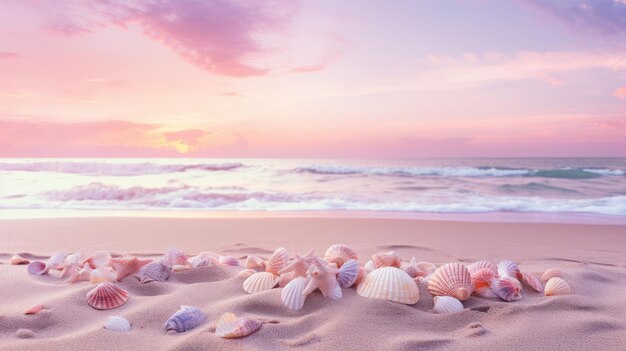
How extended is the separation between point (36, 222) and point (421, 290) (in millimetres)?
6118

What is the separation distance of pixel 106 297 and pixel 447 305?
1735 millimetres

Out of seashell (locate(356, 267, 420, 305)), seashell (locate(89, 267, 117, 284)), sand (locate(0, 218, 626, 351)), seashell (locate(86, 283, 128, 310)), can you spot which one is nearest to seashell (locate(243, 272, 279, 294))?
sand (locate(0, 218, 626, 351))

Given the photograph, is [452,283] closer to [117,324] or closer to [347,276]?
[347,276]

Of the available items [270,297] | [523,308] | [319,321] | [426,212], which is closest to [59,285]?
[270,297]

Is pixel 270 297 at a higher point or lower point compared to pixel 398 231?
higher

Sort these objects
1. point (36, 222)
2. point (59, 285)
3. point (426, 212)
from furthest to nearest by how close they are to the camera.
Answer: point (426, 212) → point (36, 222) → point (59, 285)

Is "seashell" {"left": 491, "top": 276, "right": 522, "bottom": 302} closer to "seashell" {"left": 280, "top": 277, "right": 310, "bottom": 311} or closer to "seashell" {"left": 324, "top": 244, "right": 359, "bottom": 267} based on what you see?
"seashell" {"left": 324, "top": 244, "right": 359, "bottom": 267}

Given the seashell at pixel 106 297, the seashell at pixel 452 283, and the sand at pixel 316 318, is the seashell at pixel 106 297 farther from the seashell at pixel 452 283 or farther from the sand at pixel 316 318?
the seashell at pixel 452 283

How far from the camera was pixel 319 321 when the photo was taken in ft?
6.77

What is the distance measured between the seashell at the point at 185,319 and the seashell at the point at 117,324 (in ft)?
0.58

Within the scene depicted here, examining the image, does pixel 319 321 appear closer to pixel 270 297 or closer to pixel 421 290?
pixel 270 297

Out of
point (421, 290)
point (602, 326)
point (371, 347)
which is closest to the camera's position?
point (371, 347)

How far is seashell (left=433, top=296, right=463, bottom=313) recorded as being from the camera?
218cm

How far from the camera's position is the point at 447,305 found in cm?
220
